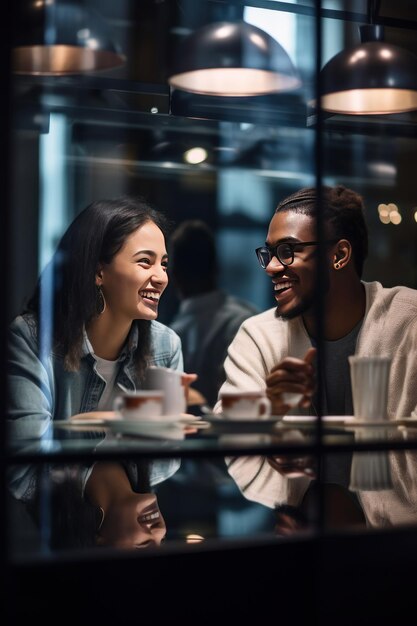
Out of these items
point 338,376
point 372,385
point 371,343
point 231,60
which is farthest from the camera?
point 338,376

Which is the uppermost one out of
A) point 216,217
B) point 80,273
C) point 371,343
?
point 216,217

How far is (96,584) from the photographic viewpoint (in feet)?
4.06

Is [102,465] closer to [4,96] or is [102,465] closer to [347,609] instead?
[347,609]

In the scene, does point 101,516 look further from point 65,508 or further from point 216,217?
point 216,217

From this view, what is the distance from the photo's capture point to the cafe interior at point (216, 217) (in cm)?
127

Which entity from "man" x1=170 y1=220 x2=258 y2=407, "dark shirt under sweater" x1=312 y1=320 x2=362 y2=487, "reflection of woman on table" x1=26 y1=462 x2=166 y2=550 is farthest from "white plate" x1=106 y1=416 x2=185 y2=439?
"man" x1=170 y1=220 x2=258 y2=407

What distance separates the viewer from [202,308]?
4.62 metres

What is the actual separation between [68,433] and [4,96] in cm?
77

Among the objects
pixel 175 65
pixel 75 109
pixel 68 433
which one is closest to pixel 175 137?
pixel 75 109

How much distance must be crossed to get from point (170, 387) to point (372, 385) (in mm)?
480

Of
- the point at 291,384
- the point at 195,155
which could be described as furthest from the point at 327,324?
the point at 195,155

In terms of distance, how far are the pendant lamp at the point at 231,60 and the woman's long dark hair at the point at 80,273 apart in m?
0.53

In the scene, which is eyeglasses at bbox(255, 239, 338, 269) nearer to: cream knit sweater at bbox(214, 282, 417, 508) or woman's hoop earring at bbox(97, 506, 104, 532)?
cream knit sweater at bbox(214, 282, 417, 508)

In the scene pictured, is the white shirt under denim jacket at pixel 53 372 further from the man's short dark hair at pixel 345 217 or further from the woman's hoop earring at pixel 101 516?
the woman's hoop earring at pixel 101 516
